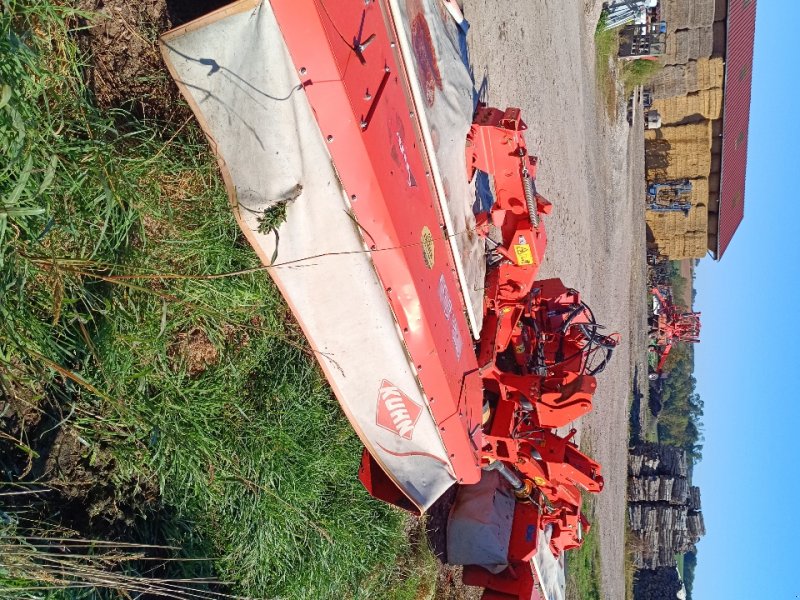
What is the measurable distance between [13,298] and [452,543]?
4.70 meters

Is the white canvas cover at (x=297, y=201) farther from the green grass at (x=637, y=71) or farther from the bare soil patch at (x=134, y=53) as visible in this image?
the green grass at (x=637, y=71)

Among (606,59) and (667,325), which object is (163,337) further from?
(667,325)

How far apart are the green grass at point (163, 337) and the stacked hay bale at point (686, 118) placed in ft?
41.9

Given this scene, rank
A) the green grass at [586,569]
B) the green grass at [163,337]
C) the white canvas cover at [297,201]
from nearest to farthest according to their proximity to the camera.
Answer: the green grass at [163,337]
the white canvas cover at [297,201]
the green grass at [586,569]

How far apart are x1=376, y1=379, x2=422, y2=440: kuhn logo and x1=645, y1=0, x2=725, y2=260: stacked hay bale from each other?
509 inches

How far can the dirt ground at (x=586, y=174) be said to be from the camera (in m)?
7.16

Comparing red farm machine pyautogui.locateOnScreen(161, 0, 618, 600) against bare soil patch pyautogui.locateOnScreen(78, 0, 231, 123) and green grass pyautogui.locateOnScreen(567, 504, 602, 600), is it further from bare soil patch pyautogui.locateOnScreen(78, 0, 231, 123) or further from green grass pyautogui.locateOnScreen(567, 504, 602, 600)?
green grass pyautogui.locateOnScreen(567, 504, 602, 600)

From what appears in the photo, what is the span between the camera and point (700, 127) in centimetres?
1451

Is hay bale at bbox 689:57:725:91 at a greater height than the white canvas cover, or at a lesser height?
greater

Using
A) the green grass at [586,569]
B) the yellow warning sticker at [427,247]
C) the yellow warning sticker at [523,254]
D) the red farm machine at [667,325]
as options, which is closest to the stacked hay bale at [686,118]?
the red farm machine at [667,325]

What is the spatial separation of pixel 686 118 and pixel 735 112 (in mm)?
1128

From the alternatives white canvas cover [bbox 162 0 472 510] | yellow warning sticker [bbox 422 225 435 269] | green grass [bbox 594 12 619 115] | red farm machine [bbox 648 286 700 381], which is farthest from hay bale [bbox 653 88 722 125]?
white canvas cover [bbox 162 0 472 510]

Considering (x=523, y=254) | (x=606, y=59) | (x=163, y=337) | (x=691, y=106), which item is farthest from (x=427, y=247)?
(x=691, y=106)

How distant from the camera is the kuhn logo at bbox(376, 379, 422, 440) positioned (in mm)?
3420
